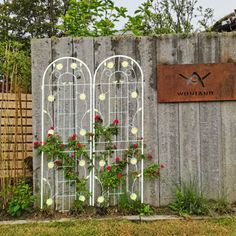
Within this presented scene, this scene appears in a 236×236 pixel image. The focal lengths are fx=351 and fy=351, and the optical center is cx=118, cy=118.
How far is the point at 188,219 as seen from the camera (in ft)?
10.8

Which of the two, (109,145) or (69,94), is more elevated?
(69,94)

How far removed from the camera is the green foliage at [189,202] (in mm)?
3434

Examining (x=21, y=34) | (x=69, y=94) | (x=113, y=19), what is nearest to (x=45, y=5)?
(x=21, y=34)

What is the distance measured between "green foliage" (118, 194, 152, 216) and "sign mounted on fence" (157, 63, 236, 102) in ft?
3.52

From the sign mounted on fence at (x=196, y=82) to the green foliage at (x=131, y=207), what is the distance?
1073mm

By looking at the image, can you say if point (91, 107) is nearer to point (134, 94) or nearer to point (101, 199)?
point (134, 94)

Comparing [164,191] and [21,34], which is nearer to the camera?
[164,191]

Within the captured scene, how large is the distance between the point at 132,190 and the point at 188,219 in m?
0.64

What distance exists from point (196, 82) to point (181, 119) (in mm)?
415

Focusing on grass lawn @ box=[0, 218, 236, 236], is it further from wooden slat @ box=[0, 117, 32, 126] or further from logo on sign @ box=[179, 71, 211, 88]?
logo on sign @ box=[179, 71, 211, 88]

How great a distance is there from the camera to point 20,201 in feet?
11.4

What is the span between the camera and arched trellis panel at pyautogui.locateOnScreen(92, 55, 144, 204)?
3619 millimetres

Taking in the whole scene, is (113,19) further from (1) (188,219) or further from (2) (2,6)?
(2) (2,6)

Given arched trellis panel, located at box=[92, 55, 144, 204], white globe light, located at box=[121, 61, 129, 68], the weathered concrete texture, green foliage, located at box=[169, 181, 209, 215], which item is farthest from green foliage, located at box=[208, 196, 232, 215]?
the weathered concrete texture
